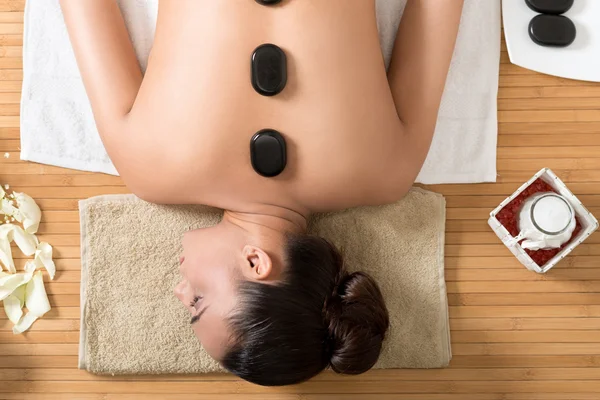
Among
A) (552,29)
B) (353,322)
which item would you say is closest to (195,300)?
(353,322)

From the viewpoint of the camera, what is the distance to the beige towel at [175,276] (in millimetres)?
1389

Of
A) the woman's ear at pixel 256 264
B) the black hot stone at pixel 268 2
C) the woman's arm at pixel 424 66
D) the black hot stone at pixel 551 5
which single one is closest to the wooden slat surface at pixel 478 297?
the black hot stone at pixel 551 5

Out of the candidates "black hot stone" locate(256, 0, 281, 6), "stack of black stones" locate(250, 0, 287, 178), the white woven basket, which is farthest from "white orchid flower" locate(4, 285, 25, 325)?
the white woven basket

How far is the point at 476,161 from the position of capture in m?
1.43

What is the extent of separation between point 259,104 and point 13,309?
0.85m

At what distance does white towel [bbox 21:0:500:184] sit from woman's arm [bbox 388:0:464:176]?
0.11m

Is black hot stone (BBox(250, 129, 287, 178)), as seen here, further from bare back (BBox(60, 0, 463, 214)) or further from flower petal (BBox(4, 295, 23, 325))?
flower petal (BBox(4, 295, 23, 325))

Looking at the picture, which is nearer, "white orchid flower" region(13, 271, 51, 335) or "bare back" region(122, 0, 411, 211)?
"bare back" region(122, 0, 411, 211)

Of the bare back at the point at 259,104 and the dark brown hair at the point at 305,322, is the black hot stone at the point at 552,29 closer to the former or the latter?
the bare back at the point at 259,104

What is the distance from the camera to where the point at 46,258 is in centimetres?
141

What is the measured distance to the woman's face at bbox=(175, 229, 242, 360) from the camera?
3.47 feet

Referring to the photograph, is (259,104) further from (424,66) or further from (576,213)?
(576,213)

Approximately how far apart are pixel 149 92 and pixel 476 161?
2.74 ft

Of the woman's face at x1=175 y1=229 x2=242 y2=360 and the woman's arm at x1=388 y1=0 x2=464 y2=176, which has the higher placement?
the woman's arm at x1=388 y1=0 x2=464 y2=176
